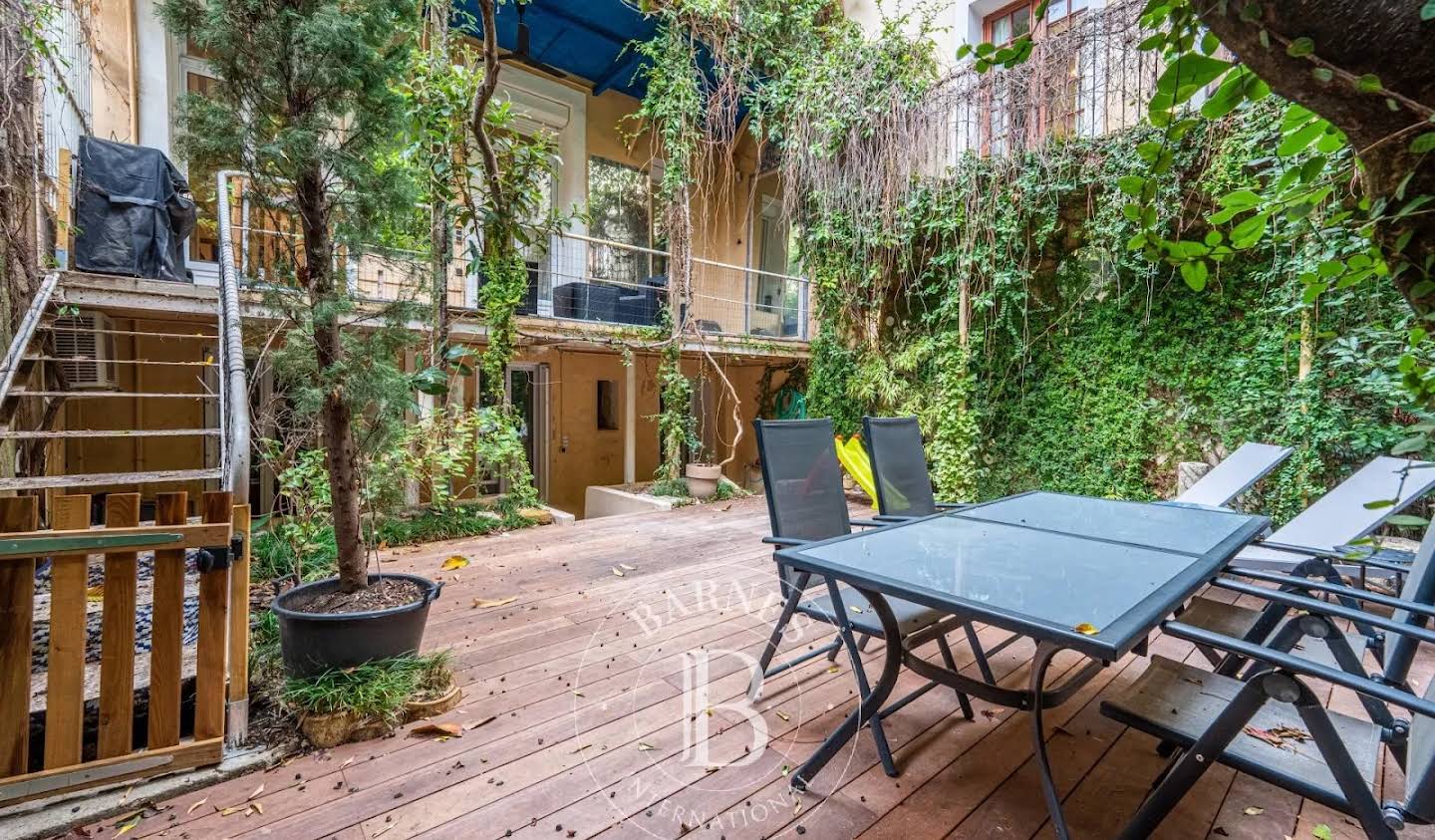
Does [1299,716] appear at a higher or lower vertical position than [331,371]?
lower

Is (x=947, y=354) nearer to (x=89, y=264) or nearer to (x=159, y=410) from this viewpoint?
(x=89, y=264)

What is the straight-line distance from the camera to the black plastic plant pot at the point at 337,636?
216 centimetres

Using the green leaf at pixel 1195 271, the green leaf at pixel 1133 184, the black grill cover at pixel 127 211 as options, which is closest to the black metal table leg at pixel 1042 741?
the green leaf at pixel 1195 271

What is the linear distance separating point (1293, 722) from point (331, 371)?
3169 millimetres

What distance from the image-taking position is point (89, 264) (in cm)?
433

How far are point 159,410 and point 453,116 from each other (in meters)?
4.50

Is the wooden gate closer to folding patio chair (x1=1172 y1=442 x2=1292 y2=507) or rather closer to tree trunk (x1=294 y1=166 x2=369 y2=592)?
tree trunk (x1=294 y1=166 x2=369 y2=592)

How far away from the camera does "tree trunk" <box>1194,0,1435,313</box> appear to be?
851mm

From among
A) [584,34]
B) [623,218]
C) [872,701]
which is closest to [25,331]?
[872,701]

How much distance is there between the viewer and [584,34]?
7422 mm

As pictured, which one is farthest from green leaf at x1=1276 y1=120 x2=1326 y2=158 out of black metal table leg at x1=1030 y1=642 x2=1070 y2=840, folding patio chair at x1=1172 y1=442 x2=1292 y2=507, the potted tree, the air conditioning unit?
the air conditioning unit

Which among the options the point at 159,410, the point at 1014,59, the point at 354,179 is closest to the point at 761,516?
the point at 354,179

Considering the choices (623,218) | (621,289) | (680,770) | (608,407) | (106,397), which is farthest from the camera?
(608,407)

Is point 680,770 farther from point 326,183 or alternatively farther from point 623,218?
point 623,218
